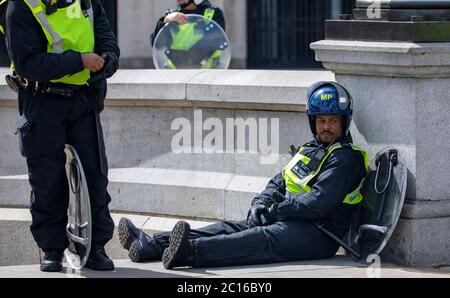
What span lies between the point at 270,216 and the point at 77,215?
3.50 feet

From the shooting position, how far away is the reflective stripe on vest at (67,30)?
23.3 ft

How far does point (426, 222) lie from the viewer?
747 cm

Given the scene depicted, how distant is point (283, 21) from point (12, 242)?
13830 millimetres

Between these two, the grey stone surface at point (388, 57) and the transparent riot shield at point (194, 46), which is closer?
the grey stone surface at point (388, 57)

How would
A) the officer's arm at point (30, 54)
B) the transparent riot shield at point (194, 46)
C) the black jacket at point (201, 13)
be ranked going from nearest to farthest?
the officer's arm at point (30, 54)
the transparent riot shield at point (194, 46)
the black jacket at point (201, 13)

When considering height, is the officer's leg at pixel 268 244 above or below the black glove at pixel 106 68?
below

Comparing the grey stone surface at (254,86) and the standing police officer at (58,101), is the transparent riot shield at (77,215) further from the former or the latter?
the grey stone surface at (254,86)

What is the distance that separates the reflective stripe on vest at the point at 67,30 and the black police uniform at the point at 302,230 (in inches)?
43.7

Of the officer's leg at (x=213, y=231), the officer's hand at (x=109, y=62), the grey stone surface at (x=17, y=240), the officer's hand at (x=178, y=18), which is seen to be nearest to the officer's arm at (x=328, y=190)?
the officer's leg at (x=213, y=231)

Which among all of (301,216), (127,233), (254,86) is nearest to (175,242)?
(127,233)

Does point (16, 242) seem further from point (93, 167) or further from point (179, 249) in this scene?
point (179, 249)

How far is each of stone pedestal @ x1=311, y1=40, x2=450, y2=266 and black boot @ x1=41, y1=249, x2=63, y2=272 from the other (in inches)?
70.5

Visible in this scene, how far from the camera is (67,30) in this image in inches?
283

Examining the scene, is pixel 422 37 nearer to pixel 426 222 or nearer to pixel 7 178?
pixel 426 222
